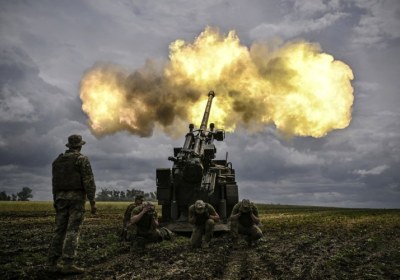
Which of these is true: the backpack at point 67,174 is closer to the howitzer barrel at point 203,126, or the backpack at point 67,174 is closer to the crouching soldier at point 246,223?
the crouching soldier at point 246,223

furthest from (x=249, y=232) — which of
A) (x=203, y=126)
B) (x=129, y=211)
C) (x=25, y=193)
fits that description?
(x=25, y=193)

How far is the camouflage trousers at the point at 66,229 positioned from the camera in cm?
780

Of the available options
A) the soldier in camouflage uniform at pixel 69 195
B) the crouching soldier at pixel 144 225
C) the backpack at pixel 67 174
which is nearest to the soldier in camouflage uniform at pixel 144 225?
the crouching soldier at pixel 144 225

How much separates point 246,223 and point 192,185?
4373 millimetres

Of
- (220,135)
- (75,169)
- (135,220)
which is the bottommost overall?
(135,220)

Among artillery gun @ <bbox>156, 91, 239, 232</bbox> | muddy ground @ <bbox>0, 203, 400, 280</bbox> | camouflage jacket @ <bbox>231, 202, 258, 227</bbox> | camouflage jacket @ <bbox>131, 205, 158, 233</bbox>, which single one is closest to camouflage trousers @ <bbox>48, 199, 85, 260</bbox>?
muddy ground @ <bbox>0, 203, 400, 280</bbox>

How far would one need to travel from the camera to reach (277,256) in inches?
399

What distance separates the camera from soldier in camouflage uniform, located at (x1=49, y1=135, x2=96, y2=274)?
Result: 26.2 feet

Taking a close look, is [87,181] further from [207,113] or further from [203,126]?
[207,113]

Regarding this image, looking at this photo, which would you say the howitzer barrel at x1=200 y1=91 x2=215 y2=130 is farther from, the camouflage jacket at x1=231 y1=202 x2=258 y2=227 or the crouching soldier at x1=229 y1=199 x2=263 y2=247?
the crouching soldier at x1=229 y1=199 x2=263 y2=247

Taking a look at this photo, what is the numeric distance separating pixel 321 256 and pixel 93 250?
607 centimetres

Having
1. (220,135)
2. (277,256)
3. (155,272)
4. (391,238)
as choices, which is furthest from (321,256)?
(220,135)

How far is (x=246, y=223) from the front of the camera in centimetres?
1247

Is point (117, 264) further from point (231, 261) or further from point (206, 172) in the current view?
point (206, 172)
